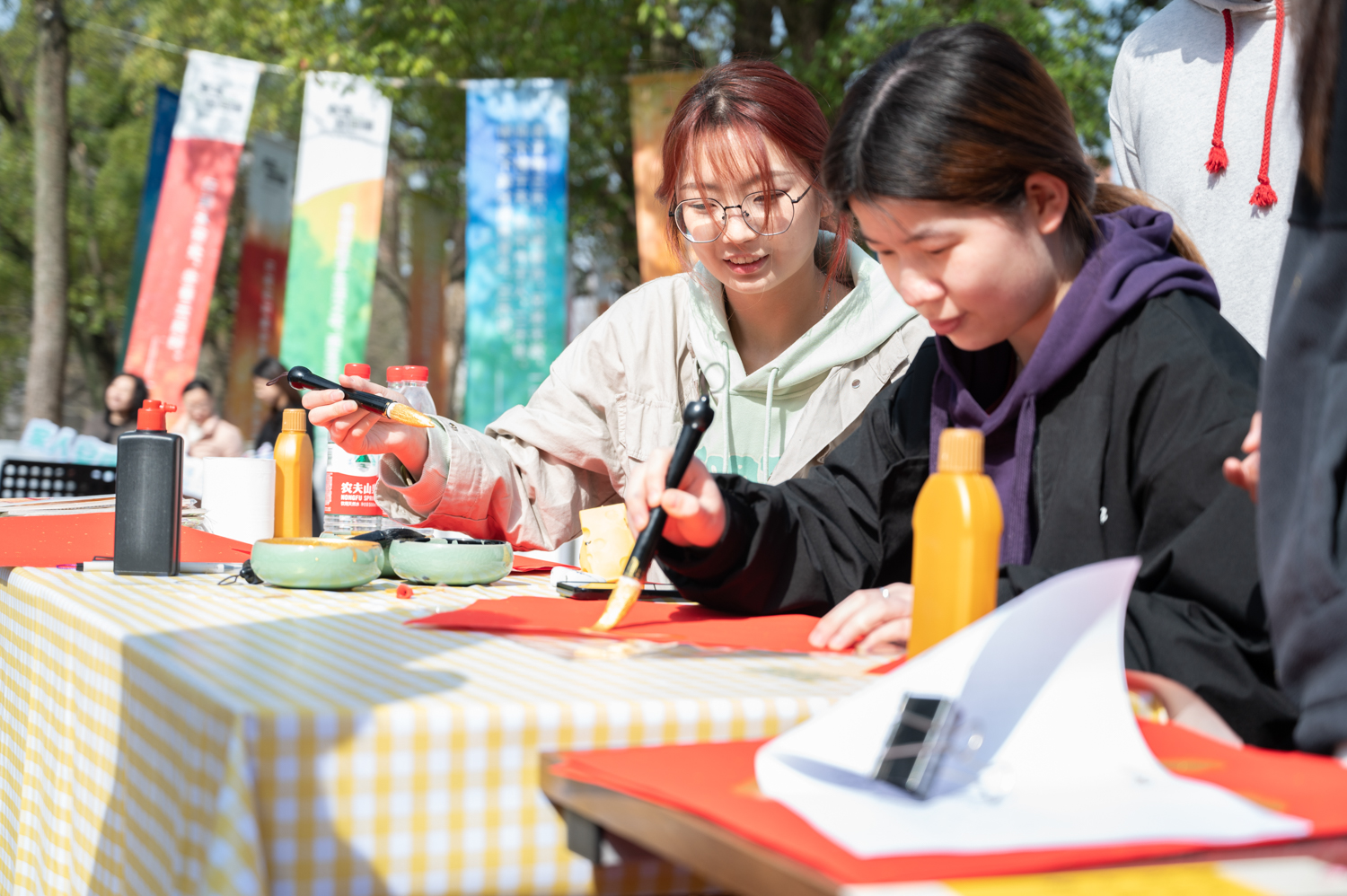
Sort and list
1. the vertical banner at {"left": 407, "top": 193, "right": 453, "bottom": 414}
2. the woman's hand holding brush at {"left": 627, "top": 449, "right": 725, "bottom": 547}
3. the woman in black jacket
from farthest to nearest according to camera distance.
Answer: the vertical banner at {"left": 407, "top": 193, "right": 453, "bottom": 414}
the woman's hand holding brush at {"left": 627, "top": 449, "right": 725, "bottom": 547}
the woman in black jacket

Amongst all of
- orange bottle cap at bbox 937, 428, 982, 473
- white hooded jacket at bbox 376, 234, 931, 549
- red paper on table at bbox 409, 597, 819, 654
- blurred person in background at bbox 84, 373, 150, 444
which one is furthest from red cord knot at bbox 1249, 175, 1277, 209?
blurred person in background at bbox 84, 373, 150, 444

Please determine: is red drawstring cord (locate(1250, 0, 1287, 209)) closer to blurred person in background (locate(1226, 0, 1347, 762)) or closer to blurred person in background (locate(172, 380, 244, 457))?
blurred person in background (locate(1226, 0, 1347, 762))

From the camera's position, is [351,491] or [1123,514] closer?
[1123,514]

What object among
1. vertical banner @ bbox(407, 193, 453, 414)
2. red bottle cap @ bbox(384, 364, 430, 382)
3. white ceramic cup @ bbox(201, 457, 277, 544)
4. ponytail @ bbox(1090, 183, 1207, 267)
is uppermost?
vertical banner @ bbox(407, 193, 453, 414)

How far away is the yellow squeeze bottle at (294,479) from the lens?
1.68 metres

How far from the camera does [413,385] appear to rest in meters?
1.85

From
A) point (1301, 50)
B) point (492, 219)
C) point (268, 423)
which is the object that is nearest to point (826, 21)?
point (492, 219)

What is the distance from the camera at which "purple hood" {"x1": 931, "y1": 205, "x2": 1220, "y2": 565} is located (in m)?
1.23

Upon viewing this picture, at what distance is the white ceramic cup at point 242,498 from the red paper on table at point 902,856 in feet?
4.06

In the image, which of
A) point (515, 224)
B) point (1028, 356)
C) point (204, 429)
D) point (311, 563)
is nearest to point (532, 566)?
point (311, 563)

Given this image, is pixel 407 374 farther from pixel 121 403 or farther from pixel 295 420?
pixel 121 403

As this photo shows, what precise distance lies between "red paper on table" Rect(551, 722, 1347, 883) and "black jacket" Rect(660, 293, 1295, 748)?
16 cm

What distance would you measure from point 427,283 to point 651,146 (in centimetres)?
399

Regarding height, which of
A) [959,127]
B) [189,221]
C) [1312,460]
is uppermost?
[189,221]
